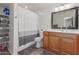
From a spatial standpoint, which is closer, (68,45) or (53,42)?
(68,45)

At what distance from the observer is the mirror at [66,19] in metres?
1.94

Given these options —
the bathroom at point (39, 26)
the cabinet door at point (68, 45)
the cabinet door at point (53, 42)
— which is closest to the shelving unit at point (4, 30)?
the bathroom at point (39, 26)

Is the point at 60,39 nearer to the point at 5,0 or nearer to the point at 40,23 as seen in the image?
the point at 40,23

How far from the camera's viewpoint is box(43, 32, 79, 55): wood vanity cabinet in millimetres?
1884

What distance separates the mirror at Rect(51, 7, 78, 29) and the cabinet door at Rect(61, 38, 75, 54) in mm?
228

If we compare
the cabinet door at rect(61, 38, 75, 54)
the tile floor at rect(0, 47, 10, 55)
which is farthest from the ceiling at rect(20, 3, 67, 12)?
the tile floor at rect(0, 47, 10, 55)

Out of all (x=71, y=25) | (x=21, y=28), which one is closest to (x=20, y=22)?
(x=21, y=28)

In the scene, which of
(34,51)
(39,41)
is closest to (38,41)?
(39,41)

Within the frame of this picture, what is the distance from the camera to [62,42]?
6.46 feet

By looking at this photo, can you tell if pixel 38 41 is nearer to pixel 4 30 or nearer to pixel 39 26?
pixel 39 26

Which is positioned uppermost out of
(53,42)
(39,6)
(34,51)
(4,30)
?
(39,6)

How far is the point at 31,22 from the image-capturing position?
1.94m

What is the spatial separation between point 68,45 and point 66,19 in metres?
0.44

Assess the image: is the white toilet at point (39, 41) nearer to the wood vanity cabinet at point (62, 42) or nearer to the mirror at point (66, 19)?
the wood vanity cabinet at point (62, 42)
